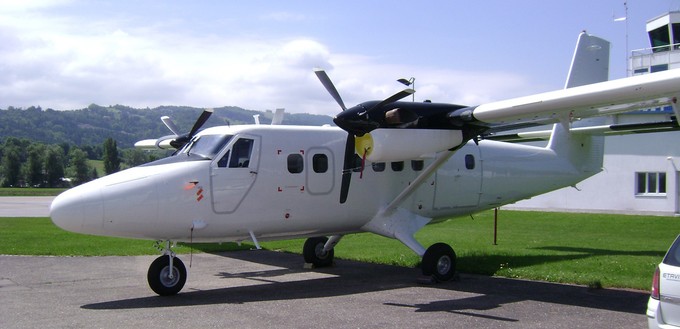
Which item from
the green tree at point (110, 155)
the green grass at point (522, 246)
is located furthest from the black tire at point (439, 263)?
the green tree at point (110, 155)

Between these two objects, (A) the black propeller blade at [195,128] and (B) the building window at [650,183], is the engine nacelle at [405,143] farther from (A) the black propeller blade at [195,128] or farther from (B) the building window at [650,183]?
(B) the building window at [650,183]

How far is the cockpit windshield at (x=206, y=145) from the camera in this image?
12.1m

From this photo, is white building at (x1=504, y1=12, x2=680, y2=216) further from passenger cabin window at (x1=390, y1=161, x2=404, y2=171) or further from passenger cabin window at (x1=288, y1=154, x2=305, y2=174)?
passenger cabin window at (x1=288, y1=154, x2=305, y2=174)

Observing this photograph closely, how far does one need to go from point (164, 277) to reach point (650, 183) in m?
29.2

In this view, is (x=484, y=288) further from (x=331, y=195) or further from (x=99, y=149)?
(x=99, y=149)

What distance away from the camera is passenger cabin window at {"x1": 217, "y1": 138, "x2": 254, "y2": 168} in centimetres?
1213

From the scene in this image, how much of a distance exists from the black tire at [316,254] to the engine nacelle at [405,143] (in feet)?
11.9

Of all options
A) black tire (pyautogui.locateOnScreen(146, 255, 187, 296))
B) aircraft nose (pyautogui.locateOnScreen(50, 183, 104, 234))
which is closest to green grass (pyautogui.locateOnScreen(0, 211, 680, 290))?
black tire (pyautogui.locateOnScreen(146, 255, 187, 296))

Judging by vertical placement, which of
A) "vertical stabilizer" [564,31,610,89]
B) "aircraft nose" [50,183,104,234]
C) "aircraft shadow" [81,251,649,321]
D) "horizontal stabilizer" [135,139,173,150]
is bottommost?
"aircraft shadow" [81,251,649,321]

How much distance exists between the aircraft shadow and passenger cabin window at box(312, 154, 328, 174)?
86.9 inches

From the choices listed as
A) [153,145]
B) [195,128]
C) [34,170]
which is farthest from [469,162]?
[34,170]

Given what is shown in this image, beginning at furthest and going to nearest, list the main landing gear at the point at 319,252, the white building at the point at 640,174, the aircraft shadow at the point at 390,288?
the white building at the point at 640,174, the main landing gear at the point at 319,252, the aircraft shadow at the point at 390,288

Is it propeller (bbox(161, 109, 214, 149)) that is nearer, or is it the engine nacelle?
the engine nacelle

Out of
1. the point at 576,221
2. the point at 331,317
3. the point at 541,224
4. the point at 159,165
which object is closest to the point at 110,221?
the point at 159,165
